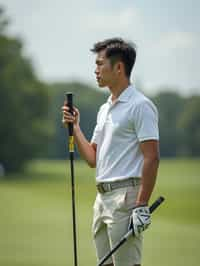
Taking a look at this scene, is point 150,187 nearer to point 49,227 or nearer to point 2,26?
point 49,227

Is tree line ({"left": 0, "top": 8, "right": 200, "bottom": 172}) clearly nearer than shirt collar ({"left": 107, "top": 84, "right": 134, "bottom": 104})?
No

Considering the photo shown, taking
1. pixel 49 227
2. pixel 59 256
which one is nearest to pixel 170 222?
pixel 49 227

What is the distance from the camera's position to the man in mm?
4043

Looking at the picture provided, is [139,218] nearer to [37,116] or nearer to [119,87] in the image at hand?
[119,87]

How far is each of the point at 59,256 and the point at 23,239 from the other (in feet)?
5.23

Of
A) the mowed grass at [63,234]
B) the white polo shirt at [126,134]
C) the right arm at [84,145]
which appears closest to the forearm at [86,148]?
the right arm at [84,145]

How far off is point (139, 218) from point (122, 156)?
34 cm

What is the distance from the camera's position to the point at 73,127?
4.41 metres

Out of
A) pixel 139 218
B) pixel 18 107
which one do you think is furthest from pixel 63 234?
pixel 18 107

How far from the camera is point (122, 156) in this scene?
412 centimetres

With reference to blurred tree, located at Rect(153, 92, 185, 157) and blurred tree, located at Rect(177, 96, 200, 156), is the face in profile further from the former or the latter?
blurred tree, located at Rect(153, 92, 185, 157)

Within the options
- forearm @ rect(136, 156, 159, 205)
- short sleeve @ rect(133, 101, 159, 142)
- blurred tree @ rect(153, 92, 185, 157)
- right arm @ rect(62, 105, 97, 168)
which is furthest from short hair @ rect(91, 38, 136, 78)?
blurred tree @ rect(153, 92, 185, 157)

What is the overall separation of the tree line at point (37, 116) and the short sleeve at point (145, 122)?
3306 cm

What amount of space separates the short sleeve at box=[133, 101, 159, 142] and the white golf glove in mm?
347
